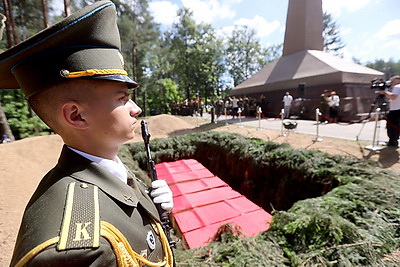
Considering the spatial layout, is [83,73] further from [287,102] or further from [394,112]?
[287,102]

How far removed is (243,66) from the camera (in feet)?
131

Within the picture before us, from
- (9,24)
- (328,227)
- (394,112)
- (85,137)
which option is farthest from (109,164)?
(9,24)

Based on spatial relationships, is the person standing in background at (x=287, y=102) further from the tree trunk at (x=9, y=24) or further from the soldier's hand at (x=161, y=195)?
the tree trunk at (x=9, y=24)

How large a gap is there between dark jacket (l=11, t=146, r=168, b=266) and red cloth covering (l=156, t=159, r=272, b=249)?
4.90ft

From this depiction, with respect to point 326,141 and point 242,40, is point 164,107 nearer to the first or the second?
point 242,40

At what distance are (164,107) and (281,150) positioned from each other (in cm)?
3144

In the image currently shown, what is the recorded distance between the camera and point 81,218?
0.75m

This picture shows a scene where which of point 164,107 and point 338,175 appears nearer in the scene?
point 338,175

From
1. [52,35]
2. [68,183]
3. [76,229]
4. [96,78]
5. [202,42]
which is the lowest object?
[76,229]

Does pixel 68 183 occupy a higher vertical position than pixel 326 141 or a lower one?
higher

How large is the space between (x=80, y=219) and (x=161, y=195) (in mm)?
652

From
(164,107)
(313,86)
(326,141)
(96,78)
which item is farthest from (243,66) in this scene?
(96,78)

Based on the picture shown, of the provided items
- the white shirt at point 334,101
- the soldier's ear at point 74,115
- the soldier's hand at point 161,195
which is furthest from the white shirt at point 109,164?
the white shirt at point 334,101

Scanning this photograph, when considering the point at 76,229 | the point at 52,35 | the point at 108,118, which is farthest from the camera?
the point at 108,118
